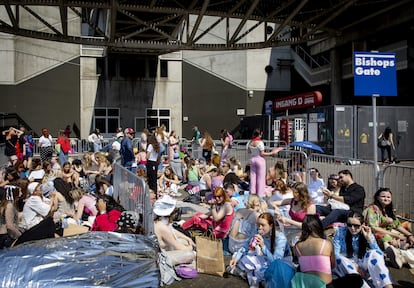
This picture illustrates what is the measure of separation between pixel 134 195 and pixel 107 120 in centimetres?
2251

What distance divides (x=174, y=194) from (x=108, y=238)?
7.06 meters

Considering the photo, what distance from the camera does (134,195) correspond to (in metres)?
7.72

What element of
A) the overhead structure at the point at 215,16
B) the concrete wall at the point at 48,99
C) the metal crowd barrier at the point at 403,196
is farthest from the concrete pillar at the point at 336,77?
the metal crowd barrier at the point at 403,196

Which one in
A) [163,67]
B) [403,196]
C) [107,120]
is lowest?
[403,196]

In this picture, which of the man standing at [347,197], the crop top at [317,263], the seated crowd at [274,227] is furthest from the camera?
the man standing at [347,197]

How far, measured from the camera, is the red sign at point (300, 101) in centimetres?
2259

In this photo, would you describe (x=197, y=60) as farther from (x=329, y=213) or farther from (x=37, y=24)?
(x=329, y=213)

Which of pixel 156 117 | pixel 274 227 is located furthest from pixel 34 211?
pixel 156 117

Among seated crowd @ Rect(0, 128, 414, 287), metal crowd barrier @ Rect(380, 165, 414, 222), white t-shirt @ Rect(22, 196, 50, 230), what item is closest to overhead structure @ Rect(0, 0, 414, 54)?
seated crowd @ Rect(0, 128, 414, 287)

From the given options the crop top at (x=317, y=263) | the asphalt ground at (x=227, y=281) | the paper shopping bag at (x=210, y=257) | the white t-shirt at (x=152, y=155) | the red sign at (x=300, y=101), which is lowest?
the asphalt ground at (x=227, y=281)

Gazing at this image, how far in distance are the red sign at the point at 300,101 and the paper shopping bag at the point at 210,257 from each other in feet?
58.9

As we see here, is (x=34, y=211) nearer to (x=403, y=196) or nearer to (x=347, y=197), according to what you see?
(x=347, y=197)

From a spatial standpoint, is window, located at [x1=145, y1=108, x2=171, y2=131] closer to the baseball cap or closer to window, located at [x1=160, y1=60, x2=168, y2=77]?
window, located at [x1=160, y1=60, x2=168, y2=77]

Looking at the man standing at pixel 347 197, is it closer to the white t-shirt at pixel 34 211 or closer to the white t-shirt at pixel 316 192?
the white t-shirt at pixel 316 192
